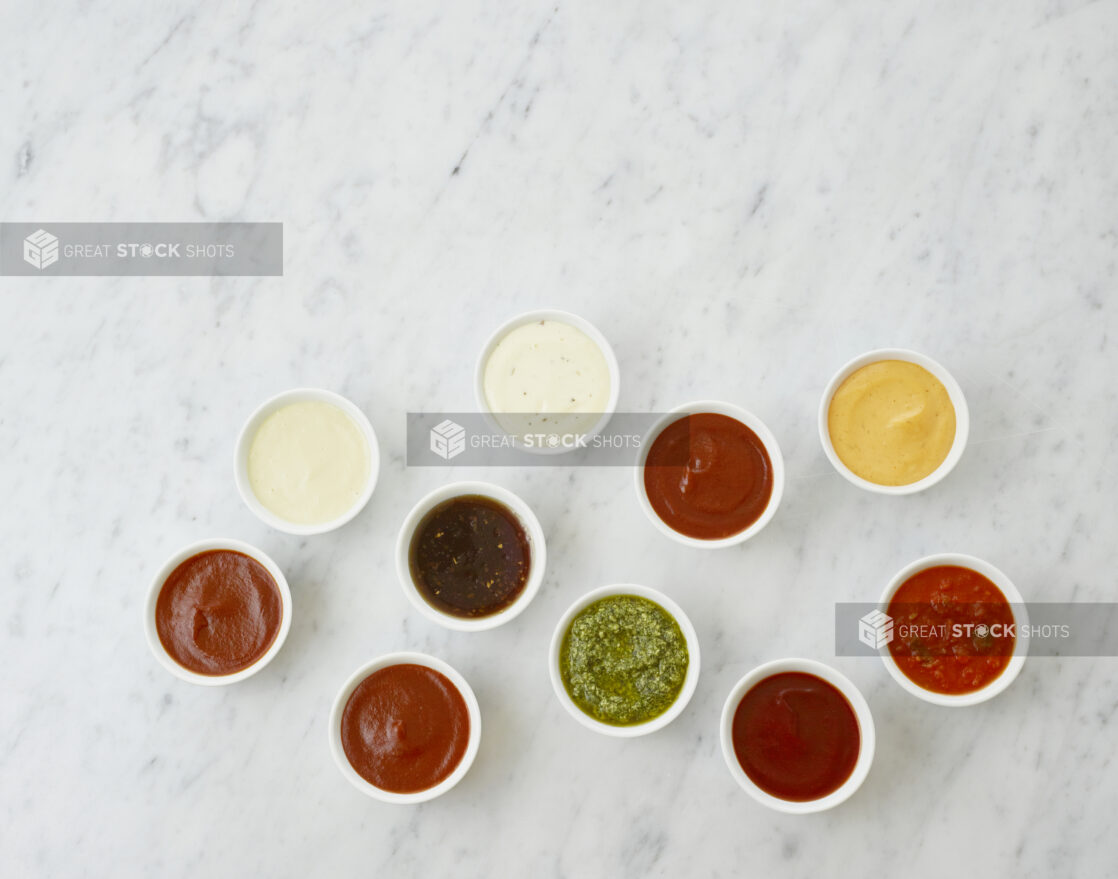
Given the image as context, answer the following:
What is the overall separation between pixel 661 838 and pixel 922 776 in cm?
100

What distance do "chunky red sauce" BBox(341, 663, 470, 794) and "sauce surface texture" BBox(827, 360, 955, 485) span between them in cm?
169

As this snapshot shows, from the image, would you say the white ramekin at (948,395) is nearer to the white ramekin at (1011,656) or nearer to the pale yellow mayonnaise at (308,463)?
the white ramekin at (1011,656)

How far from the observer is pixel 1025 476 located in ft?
11.1

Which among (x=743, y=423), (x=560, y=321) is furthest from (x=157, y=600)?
(x=743, y=423)

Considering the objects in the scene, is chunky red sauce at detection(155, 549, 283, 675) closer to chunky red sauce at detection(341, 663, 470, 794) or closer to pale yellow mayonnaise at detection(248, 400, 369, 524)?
pale yellow mayonnaise at detection(248, 400, 369, 524)

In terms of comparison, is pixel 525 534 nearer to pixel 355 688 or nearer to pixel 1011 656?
pixel 355 688

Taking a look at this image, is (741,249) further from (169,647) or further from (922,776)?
(169,647)

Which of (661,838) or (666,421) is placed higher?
(666,421)

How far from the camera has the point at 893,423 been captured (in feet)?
10.4

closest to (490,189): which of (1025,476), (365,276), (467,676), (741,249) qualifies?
(365,276)

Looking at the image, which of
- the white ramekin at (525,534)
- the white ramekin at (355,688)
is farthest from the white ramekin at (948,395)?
the white ramekin at (355,688)

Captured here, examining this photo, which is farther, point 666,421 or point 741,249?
point 741,249

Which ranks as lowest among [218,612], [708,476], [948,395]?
[218,612]

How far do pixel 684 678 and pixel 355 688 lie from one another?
1.19 metres
